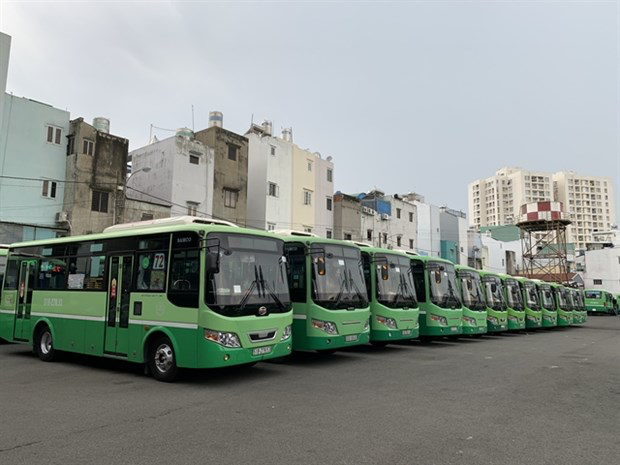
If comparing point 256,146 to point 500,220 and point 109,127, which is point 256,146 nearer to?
point 109,127

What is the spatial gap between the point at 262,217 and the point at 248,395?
2869cm

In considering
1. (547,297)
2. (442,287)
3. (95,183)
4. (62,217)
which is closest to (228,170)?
(95,183)

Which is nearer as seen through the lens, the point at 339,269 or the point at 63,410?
the point at 63,410

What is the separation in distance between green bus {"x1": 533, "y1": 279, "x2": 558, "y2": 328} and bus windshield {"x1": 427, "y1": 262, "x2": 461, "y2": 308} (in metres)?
13.1

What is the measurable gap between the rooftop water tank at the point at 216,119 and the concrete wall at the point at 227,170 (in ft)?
4.94

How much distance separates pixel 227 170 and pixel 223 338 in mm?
26744

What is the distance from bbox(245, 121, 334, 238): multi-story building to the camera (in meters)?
36.8

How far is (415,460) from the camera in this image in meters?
4.79

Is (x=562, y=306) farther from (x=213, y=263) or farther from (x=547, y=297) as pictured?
(x=213, y=263)

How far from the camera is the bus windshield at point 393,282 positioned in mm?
13651

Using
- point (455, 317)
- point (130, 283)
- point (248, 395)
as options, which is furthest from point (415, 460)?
point (455, 317)

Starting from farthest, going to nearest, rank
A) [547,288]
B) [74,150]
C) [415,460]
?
[547,288] < [74,150] < [415,460]

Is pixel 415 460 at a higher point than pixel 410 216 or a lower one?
lower

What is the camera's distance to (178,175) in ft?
101
